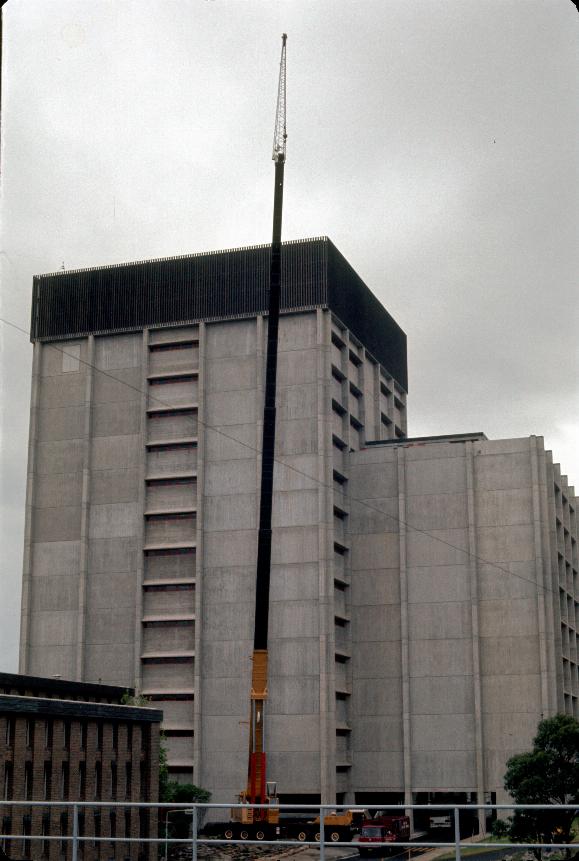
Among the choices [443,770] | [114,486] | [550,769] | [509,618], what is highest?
[114,486]

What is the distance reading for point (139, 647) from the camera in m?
100

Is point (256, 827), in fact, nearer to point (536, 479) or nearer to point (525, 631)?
point (525, 631)

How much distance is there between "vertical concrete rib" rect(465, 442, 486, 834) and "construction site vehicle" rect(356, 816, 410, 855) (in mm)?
10636

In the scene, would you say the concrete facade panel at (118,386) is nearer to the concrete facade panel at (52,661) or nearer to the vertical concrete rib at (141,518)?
the vertical concrete rib at (141,518)

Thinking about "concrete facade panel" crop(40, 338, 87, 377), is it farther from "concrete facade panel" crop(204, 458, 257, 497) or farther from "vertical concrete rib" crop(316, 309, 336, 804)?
"vertical concrete rib" crop(316, 309, 336, 804)

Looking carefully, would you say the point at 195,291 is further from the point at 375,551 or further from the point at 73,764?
the point at 73,764

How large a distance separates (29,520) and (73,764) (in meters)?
34.0

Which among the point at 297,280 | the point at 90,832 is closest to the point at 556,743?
the point at 90,832

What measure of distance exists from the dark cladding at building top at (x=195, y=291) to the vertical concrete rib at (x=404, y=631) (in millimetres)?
16087

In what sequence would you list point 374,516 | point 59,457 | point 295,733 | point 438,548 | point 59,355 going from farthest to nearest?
point 59,355 < point 59,457 < point 374,516 < point 438,548 < point 295,733

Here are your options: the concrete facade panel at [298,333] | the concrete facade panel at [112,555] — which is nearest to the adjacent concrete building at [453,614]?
the concrete facade panel at [298,333]

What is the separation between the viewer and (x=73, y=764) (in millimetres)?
78625

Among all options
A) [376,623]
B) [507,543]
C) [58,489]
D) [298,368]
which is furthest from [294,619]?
[58,489]

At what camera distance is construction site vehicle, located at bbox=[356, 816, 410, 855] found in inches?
3059
